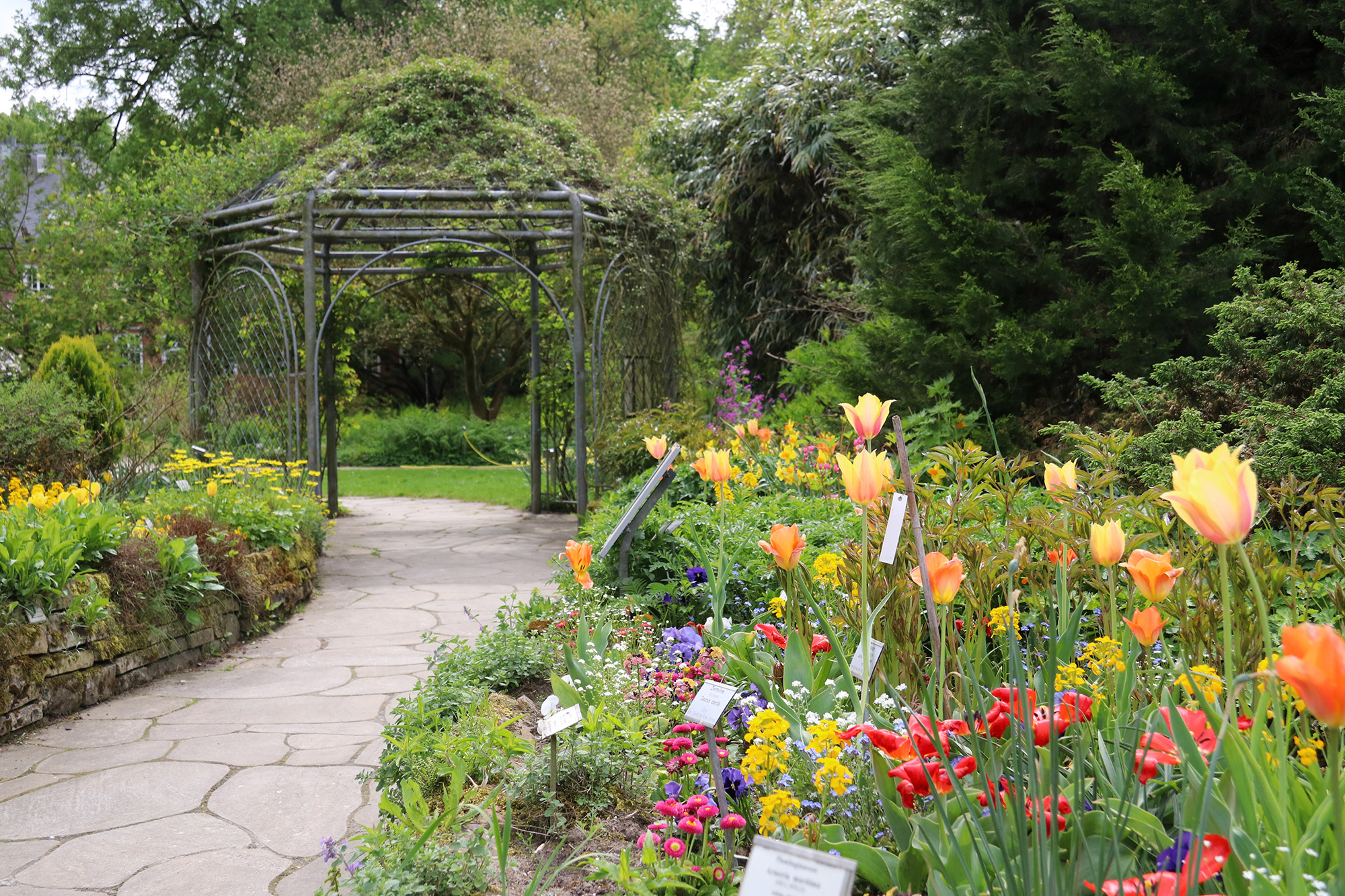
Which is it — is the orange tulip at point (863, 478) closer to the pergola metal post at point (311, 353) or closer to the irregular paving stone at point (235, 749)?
the irregular paving stone at point (235, 749)

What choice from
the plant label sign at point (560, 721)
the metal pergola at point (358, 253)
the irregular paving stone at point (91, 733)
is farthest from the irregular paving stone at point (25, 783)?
the metal pergola at point (358, 253)

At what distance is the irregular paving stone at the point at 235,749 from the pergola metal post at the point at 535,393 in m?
5.83

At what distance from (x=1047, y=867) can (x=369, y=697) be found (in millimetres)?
3258

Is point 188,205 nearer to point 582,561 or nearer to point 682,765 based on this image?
point 582,561

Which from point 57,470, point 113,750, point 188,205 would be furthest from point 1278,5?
point 188,205

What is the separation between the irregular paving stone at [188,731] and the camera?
333cm

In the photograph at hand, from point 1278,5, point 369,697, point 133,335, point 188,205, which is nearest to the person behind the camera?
point 369,697

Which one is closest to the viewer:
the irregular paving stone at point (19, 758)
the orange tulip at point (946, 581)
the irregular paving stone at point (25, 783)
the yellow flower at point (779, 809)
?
the yellow flower at point (779, 809)

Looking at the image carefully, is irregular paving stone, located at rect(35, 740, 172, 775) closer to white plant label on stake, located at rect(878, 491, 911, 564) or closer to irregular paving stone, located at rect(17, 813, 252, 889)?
irregular paving stone, located at rect(17, 813, 252, 889)

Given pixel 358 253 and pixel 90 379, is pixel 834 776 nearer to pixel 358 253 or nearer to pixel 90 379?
pixel 90 379

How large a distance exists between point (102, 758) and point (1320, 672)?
3455 mm

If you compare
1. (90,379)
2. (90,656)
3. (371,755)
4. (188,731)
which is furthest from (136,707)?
(90,379)

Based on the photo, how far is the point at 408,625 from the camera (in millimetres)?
4969

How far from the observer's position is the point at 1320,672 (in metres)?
0.74
